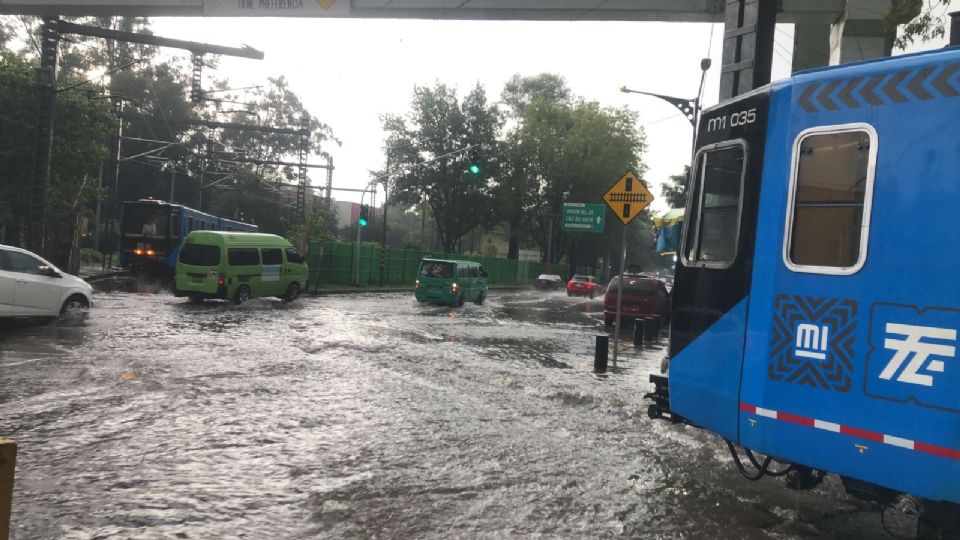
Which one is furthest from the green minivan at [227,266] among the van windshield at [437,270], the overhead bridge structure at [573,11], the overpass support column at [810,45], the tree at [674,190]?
the tree at [674,190]

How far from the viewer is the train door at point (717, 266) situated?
4977 mm

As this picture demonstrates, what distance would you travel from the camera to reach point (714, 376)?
514cm

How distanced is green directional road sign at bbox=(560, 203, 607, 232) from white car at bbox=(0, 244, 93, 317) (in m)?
43.3

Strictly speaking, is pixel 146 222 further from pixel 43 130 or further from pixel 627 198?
pixel 627 198

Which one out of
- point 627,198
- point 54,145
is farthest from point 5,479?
point 54,145

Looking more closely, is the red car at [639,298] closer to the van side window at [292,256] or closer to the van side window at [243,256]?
the van side window at [292,256]

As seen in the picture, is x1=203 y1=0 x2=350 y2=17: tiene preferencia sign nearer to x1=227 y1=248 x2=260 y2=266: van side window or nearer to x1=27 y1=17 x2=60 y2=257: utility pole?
x1=27 y1=17 x2=60 y2=257: utility pole

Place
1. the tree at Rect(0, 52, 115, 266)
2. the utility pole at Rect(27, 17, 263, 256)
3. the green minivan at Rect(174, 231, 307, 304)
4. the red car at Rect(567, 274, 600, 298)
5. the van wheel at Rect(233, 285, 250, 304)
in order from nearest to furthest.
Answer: the green minivan at Rect(174, 231, 307, 304), the van wheel at Rect(233, 285, 250, 304), the utility pole at Rect(27, 17, 263, 256), the tree at Rect(0, 52, 115, 266), the red car at Rect(567, 274, 600, 298)

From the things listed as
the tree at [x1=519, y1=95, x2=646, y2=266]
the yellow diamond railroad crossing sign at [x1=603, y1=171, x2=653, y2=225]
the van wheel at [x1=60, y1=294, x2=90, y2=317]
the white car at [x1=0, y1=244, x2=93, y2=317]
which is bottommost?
the van wheel at [x1=60, y1=294, x2=90, y2=317]

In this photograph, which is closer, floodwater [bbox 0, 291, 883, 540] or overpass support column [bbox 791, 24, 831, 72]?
floodwater [bbox 0, 291, 883, 540]

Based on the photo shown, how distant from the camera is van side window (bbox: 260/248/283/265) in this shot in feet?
73.9

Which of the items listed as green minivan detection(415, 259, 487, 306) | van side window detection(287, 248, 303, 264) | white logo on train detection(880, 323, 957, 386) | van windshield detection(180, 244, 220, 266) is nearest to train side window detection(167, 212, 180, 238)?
van side window detection(287, 248, 303, 264)

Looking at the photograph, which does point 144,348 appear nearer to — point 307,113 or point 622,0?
point 622,0

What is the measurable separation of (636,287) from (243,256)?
40.4 feet
